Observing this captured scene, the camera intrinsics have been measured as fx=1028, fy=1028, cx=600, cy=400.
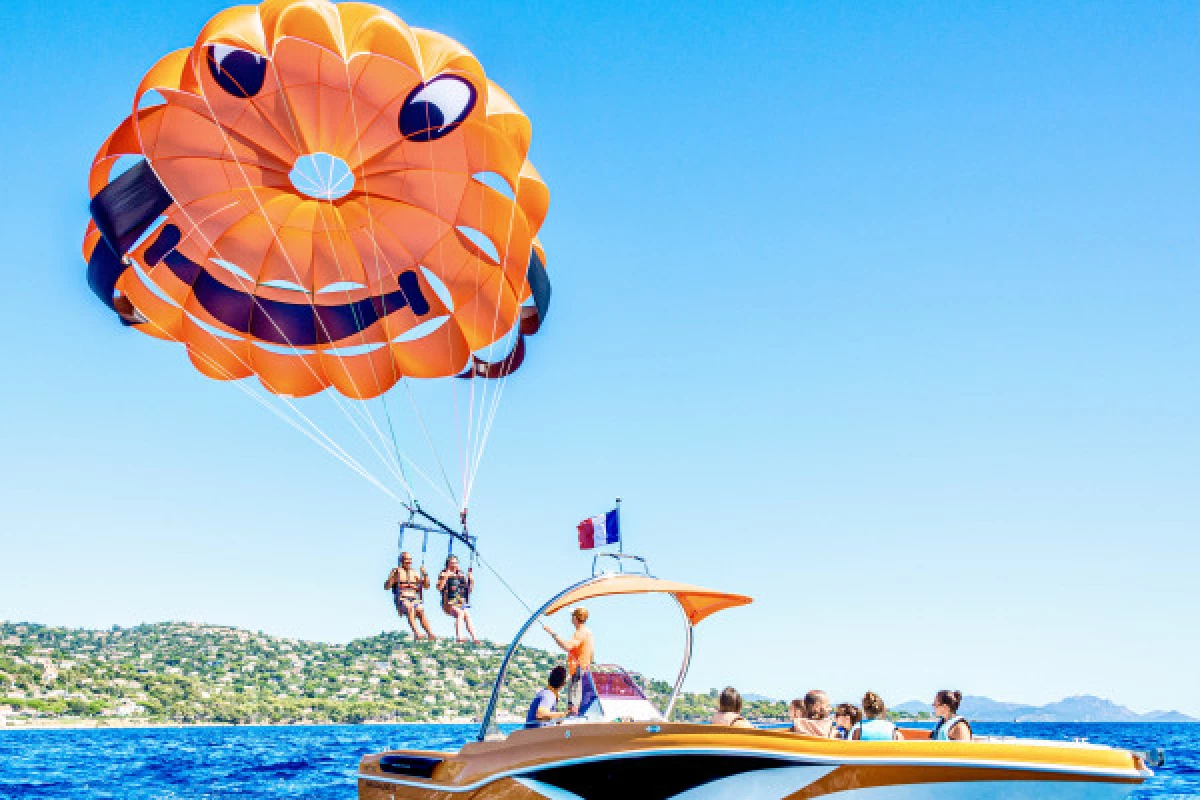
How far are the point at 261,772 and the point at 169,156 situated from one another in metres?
17.2

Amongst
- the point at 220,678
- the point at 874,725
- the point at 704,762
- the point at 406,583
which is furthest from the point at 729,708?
the point at 220,678

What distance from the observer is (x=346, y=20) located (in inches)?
415

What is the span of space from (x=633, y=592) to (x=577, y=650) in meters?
0.73

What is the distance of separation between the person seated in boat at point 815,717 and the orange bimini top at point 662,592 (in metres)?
1.85

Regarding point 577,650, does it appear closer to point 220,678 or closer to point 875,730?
point 875,730

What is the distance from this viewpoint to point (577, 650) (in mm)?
9008

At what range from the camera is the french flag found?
31.8ft

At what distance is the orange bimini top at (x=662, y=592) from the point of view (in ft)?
28.6

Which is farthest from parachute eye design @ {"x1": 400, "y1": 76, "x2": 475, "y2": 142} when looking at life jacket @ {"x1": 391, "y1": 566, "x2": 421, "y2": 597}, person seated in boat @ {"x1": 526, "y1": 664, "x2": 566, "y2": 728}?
person seated in boat @ {"x1": 526, "y1": 664, "x2": 566, "y2": 728}

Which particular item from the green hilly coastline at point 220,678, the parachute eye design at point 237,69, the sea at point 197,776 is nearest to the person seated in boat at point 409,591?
the parachute eye design at point 237,69

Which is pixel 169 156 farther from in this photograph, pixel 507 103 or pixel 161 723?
pixel 161 723

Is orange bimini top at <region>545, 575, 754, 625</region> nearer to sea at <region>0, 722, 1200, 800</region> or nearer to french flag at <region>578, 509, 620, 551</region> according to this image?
french flag at <region>578, 509, 620, 551</region>

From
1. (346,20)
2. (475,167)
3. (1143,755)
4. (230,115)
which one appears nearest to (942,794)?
(1143,755)

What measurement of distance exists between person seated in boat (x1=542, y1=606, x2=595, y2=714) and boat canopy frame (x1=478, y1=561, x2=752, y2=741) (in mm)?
300
